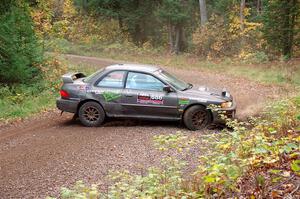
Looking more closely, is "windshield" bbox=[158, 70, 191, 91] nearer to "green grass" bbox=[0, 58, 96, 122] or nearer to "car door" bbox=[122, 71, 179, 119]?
"car door" bbox=[122, 71, 179, 119]

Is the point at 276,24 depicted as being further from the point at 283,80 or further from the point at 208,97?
the point at 208,97

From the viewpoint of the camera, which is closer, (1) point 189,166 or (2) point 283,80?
(1) point 189,166

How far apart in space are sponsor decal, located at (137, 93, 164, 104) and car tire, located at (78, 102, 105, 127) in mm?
1123

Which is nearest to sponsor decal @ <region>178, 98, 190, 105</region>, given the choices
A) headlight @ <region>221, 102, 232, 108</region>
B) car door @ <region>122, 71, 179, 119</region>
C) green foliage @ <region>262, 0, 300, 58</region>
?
car door @ <region>122, 71, 179, 119</region>

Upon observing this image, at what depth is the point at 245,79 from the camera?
1958 centimetres

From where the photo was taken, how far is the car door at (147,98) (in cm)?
1054

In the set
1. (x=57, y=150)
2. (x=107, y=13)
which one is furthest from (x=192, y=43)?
(x=57, y=150)

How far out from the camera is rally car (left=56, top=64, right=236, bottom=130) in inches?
409

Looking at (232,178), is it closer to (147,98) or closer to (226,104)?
(226,104)

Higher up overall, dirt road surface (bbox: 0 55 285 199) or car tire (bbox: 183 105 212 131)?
car tire (bbox: 183 105 212 131)

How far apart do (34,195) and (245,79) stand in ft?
48.2

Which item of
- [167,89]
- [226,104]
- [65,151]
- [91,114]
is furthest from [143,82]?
[65,151]

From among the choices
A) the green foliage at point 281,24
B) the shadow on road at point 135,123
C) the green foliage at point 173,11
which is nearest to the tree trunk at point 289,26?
the green foliage at point 281,24

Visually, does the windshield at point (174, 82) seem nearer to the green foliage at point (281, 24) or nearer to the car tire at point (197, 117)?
the car tire at point (197, 117)
